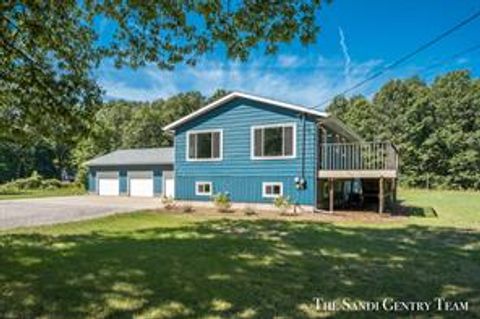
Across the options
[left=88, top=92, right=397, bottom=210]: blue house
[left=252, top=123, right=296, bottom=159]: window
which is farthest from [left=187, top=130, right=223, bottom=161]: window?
[left=252, top=123, right=296, bottom=159]: window

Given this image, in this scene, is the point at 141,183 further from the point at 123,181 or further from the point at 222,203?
the point at 222,203

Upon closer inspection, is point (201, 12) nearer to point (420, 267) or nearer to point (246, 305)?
point (246, 305)

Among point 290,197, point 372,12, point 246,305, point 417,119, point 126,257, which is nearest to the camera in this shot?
point 246,305

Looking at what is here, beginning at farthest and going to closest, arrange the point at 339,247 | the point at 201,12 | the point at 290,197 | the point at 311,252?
the point at 290,197, the point at 339,247, the point at 311,252, the point at 201,12

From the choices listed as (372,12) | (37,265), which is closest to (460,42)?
(372,12)

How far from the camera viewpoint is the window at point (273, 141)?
15.5 metres

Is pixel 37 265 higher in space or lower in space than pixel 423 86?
lower

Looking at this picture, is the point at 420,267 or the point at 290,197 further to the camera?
the point at 290,197

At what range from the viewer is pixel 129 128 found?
139 feet

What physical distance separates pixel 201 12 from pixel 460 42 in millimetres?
16723

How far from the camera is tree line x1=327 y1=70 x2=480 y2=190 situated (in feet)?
118

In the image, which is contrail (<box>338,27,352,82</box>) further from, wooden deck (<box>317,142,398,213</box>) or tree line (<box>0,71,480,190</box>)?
tree line (<box>0,71,480,190</box>)

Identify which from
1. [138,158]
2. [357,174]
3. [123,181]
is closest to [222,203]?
[357,174]

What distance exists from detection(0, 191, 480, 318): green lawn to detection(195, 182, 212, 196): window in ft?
24.7
